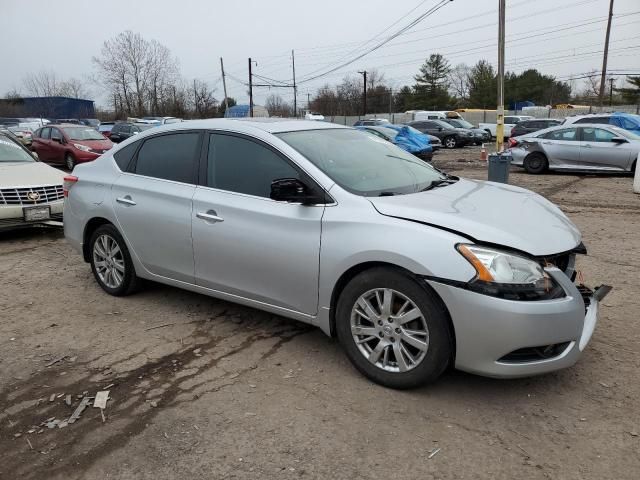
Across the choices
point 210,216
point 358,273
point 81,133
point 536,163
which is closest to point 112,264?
point 210,216

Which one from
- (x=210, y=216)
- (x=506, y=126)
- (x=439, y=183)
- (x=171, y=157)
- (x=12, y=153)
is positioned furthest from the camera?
(x=506, y=126)

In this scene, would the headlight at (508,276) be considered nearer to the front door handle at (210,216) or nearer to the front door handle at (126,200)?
the front door handle at (210,216)

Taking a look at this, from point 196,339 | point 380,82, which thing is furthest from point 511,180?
point 380,82

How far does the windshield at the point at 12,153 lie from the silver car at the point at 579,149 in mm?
12363

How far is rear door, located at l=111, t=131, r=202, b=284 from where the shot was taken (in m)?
4.32

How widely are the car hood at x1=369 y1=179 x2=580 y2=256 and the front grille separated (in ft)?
19.5

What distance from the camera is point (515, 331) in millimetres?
2910

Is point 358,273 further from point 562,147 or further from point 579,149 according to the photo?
point 562,147

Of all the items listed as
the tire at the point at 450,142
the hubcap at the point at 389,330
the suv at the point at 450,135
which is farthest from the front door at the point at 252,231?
the tire at the point at 450,142

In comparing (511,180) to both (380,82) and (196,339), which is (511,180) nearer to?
(196,339)

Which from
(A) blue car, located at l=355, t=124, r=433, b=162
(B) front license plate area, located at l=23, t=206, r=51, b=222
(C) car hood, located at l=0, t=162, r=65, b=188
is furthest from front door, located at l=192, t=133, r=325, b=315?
(A) blue car, located at l=355, t=124, r=433, b=162

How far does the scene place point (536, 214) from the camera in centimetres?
362

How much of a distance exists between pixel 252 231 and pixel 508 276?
5.76 feet

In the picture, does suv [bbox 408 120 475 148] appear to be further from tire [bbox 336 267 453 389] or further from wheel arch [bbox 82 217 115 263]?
tire [bbox 336 267 453 389]
